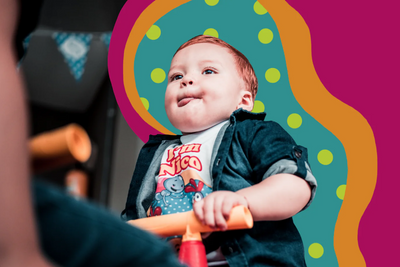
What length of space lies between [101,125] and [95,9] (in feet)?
2.43

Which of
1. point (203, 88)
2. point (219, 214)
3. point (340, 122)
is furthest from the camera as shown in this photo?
point (340, 122)

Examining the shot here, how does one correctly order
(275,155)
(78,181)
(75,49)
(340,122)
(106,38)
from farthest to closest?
(78,181)
(106,38)
(75,49)
(340,122)
(275,155)

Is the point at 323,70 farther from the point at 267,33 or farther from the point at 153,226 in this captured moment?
the point at 153,226

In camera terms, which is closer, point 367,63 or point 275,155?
point 275,155

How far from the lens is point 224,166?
0.73m

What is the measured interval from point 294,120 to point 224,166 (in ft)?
1.05

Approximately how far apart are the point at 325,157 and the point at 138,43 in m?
0.56

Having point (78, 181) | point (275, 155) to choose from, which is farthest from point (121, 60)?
point (78, 181)

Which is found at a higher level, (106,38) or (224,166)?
(106,38)

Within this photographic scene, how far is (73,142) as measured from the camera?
0.81 ft

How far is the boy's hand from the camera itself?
53 cm

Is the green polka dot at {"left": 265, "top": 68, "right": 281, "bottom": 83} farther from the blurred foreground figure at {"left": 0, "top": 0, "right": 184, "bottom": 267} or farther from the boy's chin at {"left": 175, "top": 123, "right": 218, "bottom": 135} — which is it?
the blurred foreground figure at {"left": 0, "top": 0, "right": 184, "bottom": 267}

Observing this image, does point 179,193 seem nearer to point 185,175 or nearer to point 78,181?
point 185,175

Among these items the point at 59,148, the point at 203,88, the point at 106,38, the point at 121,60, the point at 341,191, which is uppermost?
the point at 106,38
